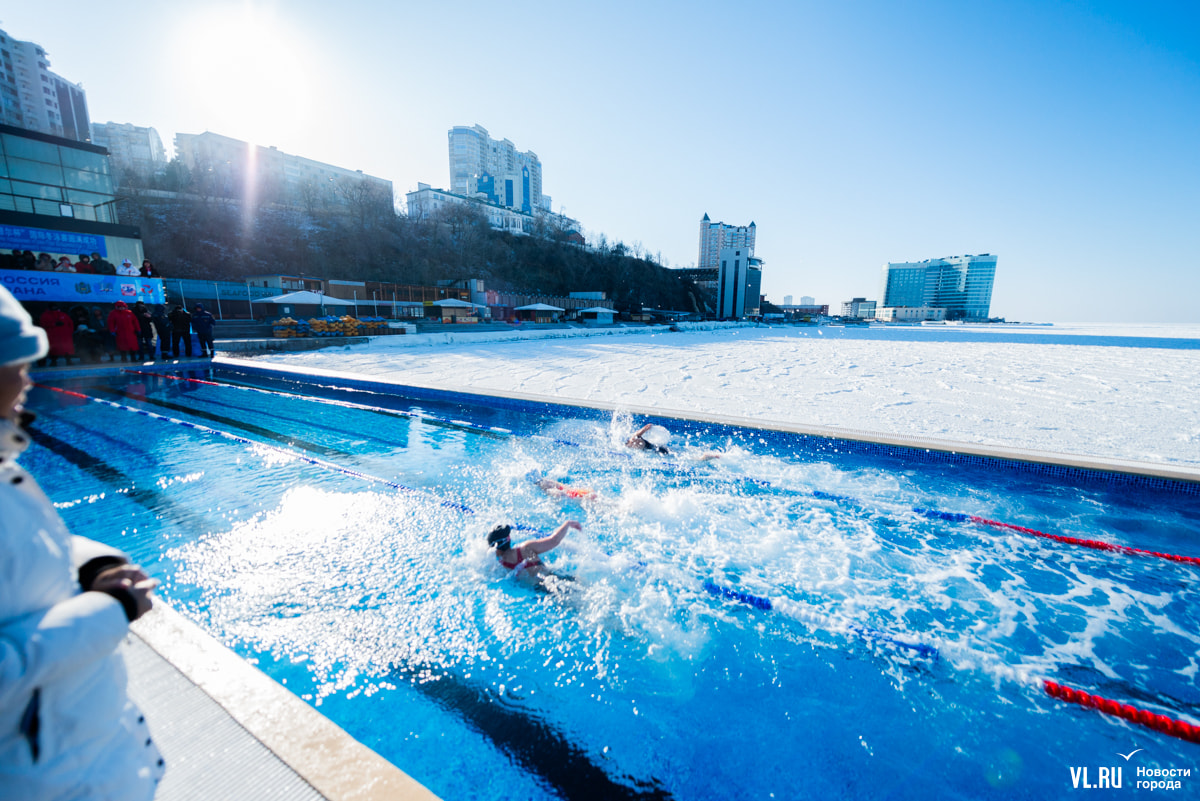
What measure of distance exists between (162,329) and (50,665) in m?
→ 13.6

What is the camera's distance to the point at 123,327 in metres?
9.98

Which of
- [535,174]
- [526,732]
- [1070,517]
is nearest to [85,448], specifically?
[526,732]

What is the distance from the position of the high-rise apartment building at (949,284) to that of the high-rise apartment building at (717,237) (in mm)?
33967

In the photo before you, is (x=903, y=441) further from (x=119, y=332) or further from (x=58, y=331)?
(x=58, y=331)

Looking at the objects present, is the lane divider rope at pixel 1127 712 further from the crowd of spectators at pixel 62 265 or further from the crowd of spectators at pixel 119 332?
the crowd of spectators at pixel 62 265

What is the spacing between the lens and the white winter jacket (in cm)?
71

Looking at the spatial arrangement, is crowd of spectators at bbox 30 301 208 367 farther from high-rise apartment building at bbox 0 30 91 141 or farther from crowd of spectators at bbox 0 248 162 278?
high-rise apartment building at bbox 0 30 91 141

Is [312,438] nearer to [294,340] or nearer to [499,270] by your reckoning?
[294,340]

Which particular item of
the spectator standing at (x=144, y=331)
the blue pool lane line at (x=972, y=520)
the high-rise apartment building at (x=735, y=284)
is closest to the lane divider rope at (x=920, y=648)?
the blue pool lane line at (x=972, y=520)

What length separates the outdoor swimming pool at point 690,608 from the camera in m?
2.12

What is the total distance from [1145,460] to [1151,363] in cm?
1554

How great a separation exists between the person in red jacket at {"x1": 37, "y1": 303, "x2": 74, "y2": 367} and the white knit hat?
12.5 meters

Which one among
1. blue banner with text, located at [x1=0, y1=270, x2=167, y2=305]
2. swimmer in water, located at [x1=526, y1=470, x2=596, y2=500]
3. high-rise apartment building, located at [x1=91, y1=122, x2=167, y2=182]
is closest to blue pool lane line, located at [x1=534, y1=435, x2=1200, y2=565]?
swimmer in water, located at [x1=526, y1=470, x2=596, y2=500]

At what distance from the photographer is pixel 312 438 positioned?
614cm
